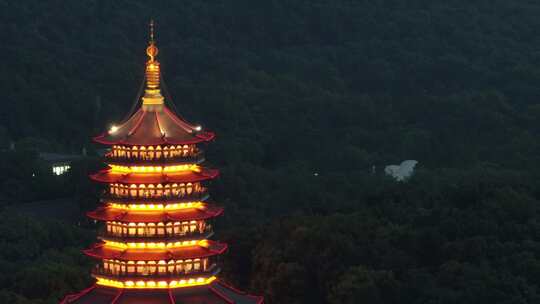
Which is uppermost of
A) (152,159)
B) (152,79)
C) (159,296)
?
(152,79)

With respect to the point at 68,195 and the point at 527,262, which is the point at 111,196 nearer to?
the point at 527,262

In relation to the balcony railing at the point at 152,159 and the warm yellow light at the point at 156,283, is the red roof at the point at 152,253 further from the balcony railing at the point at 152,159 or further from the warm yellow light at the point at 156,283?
the balcony railing at the point at 152,159

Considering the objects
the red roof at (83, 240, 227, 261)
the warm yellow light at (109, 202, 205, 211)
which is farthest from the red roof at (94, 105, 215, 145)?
the red roof at (83, 240, 227, 261)

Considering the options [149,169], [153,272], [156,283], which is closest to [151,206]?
[149,169]

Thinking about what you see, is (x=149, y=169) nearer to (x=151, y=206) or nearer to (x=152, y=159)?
(x=152, y=159)

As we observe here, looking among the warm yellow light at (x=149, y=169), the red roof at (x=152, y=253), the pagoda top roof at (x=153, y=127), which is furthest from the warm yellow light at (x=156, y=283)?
the pagoda top roof at (x=153, y=127)

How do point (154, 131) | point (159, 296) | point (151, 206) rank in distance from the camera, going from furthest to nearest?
point (154, 131) < point (151, 206) < point (159, 296)

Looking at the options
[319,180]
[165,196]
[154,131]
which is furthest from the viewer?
[319,180]
